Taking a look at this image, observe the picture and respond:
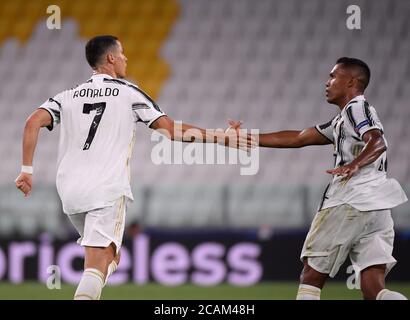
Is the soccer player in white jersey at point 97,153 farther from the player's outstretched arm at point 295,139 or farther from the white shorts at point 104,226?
the player's outstretched arm at point 295,139

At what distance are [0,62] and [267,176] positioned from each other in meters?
4.37

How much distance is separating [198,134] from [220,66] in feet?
25.1

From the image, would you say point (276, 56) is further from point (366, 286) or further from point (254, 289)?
point (366, 286)

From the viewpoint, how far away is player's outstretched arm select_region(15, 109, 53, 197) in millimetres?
5199

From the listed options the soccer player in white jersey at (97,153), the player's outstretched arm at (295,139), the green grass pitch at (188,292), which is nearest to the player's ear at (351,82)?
the player's outstretched arm at (295,139)

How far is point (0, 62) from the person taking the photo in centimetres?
1323

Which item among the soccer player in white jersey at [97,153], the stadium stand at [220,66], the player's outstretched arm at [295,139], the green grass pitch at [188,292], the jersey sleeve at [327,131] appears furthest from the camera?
the stadium stand at [220,66]

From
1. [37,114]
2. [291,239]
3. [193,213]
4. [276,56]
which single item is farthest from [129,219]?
[37,114]

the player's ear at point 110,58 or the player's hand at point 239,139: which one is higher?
the player's ear at point 110,58

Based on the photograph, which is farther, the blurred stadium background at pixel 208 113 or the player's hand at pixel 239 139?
the blurred stadium background at pixel 208 113

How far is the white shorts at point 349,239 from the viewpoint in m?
5.20

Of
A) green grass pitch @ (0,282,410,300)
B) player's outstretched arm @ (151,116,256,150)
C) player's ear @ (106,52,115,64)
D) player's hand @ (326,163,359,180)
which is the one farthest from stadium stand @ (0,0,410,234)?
player's hand @ (326,163,359,180)

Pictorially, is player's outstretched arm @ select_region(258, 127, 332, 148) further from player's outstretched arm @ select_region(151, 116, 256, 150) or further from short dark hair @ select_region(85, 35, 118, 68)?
short dark hair @ select_region(85, 35, 118, 68)

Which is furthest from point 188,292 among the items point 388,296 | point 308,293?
point 388,296
